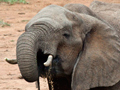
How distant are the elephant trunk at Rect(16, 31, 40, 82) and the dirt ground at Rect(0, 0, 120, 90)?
65 centimetres

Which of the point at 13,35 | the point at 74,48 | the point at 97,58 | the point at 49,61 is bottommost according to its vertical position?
the point at 13,35

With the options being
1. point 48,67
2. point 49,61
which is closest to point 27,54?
point 49,61

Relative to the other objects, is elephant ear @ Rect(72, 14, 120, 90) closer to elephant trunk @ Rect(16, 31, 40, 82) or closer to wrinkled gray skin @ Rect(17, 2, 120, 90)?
wrinkled gray skin @ Rect(17, 2, 120, 90)

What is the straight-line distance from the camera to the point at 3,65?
664 cm

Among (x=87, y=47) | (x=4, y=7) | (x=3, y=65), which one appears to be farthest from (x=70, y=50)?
(x=4, y=7)

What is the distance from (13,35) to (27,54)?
524cm

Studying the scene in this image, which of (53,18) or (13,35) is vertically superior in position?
(53,18)

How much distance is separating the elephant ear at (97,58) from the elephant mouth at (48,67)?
17cm

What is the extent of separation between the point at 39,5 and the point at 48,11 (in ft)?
25.1

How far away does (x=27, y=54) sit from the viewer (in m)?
3.36

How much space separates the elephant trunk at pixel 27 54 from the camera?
3.37 meters

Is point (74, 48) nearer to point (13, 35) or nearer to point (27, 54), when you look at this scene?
point (27, 54)

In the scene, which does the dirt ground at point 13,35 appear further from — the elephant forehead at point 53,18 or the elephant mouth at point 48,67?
the elephant forehead at point 53,18

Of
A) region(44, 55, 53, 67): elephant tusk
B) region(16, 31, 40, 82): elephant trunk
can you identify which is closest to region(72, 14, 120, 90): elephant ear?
region(44, 55, 53, 67): elephant tusk
